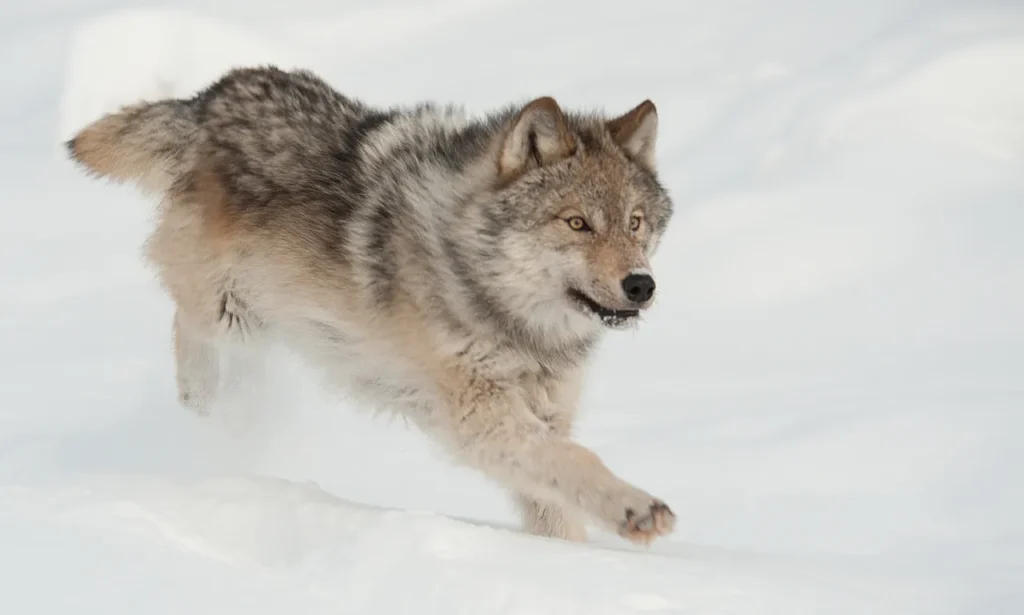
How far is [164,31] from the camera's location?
11.8m

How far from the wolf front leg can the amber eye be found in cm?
67

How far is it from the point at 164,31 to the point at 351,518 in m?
9.49

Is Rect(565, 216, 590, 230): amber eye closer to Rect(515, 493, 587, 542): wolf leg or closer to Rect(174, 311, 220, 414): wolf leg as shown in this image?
Rect(515, 493, 587, 542): wolf leg

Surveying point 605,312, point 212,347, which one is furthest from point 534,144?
point 212,347

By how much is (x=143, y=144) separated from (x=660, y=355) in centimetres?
441

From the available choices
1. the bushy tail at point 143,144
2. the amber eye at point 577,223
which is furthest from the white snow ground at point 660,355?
the bushy tail at point 143,144

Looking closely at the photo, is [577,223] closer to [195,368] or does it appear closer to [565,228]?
[565,228]

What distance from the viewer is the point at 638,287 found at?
13.2 feet

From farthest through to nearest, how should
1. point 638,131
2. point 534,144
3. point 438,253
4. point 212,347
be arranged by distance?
point 212,347 → point 638,131 → point 438,253 → point 534,144

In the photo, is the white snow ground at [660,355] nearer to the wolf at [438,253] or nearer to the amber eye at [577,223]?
the wolf at [438,253]

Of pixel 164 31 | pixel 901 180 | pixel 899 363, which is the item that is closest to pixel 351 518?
pixel 899 363

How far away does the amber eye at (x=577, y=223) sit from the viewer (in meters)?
4.20

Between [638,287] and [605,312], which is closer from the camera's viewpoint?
[638,287]

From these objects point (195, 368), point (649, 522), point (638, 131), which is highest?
point (638, 131)
